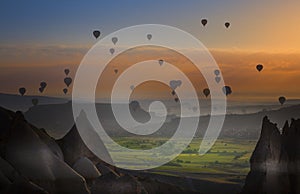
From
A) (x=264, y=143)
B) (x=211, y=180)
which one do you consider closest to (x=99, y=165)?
(x=211, y=180)

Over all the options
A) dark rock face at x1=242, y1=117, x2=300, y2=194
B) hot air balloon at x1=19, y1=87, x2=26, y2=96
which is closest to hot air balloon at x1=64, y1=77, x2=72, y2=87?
hot air balloon at x1=19, y1=87, x2=26, y2=96

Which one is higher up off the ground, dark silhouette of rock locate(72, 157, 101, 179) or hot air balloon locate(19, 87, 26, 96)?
hot air balloon locate(19, 87, 26, 96)

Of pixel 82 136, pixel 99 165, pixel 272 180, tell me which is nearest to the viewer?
pixel 272 180

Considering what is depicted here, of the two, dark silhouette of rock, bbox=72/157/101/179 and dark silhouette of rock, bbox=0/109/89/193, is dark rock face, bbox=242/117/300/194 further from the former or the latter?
dark silhouette of rock, bbox=0/109/89/193

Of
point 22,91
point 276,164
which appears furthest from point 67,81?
point 276,164

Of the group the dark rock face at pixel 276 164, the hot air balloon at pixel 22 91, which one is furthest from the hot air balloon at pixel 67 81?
the dark rock face at pixel 276 164

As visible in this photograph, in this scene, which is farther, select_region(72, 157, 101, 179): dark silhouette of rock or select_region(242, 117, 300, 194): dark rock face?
select_region(72, 157, 101, 179): dark silhouette of rock

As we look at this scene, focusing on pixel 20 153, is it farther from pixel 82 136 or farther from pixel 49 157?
pixel 82 136

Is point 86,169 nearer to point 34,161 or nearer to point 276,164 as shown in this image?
point 34,161
